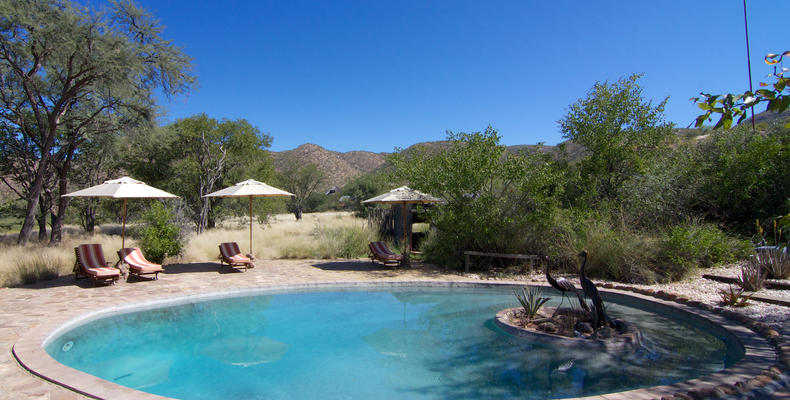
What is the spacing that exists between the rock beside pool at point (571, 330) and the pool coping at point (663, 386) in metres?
1.20

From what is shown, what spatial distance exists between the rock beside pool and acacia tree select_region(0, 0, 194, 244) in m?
12.2

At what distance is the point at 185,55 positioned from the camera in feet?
46.7

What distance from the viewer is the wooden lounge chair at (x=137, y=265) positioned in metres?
9.21

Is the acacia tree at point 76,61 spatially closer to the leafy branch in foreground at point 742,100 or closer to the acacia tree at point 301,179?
the leafy branch in foreground at point 742,100

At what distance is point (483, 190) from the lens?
35.6ft

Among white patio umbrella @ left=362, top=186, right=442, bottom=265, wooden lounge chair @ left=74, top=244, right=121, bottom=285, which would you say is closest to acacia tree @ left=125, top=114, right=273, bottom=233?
wooden lounge chair @ left=74, top=244, right=121, bottom=285

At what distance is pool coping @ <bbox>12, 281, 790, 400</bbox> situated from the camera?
369cm

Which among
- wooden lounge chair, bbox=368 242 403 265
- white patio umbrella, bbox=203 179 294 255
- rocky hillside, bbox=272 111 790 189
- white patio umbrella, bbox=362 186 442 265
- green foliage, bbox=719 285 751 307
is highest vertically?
rocky hillside, bbox=272 111 790 189

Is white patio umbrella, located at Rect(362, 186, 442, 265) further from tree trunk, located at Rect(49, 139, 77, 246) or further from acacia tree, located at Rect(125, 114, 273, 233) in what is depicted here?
tree trunk, located at Rect(49, 139, 77, 246)

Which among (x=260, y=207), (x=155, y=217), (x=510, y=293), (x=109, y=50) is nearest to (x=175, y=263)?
(x=155, y=217)

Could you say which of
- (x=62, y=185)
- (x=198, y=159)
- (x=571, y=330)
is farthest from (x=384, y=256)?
(x=198, y=159)

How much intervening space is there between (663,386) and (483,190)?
726cm

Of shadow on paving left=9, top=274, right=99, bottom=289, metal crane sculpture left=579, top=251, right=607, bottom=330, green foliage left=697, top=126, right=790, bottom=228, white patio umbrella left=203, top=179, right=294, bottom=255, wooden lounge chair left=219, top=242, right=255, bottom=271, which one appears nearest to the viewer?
metal crane sculpture left=579, top=251, right=607, bottom=330

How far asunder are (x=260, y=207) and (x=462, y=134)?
1599 centimetres
